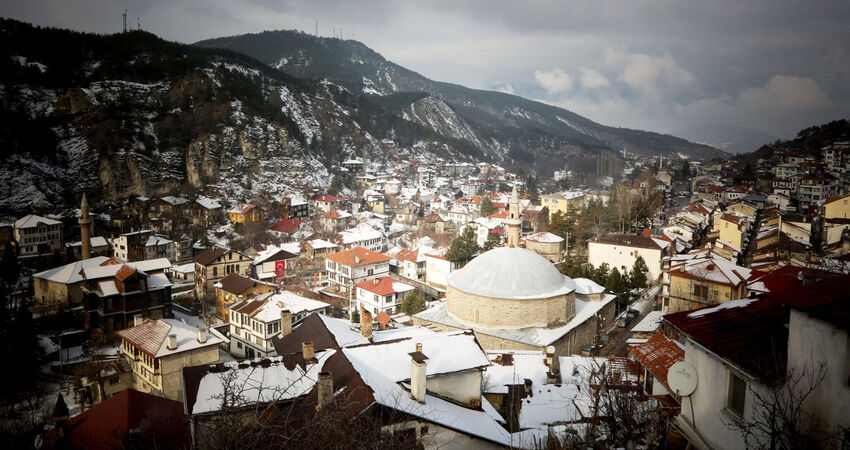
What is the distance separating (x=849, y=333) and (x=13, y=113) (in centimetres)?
8653

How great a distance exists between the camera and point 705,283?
71.7ft

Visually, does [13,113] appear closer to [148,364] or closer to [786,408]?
[148,364]

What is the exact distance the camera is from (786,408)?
488 centimetres

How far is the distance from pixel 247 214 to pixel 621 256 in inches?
1682

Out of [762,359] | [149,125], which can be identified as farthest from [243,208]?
[762,359]

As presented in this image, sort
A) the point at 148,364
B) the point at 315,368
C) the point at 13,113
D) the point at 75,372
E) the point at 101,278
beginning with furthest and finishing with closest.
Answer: the point at 13,113 < the point at 101,278 < the point at 75,372 < the point at 148,364 < the point at 315,368

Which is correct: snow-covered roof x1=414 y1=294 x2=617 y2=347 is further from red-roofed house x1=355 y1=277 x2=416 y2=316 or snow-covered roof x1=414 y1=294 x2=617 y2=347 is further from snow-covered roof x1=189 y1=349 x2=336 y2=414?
snow-covered roof x1=189 y1=349 x2=336 y2=414

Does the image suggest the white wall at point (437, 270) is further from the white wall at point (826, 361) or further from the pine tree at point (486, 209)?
the white wall at point (826, 361)

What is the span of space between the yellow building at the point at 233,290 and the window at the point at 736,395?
101 ft

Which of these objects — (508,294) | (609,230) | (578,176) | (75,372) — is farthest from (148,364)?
(578,176)

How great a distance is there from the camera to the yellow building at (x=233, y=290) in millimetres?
32719

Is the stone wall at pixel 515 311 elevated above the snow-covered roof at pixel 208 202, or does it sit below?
below

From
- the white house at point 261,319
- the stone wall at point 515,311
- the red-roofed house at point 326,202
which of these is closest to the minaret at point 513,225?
the stone wall at point 515,311

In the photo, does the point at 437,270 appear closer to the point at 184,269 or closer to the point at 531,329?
the point at 531,329
